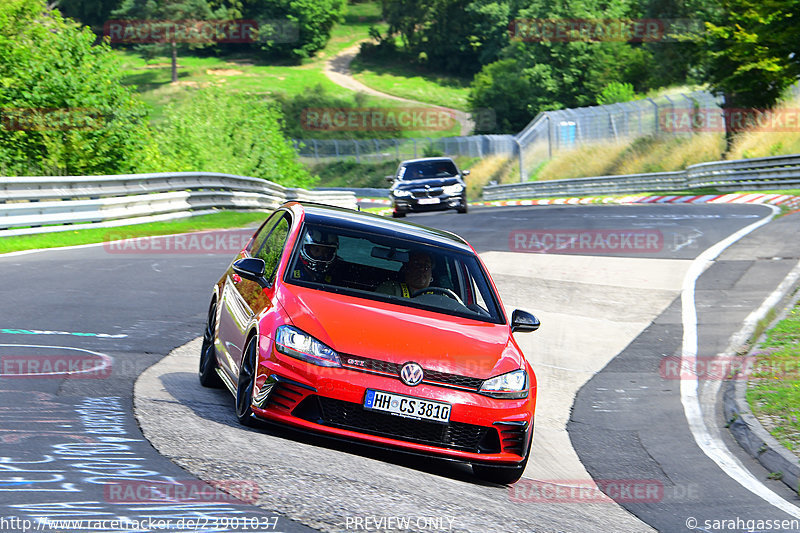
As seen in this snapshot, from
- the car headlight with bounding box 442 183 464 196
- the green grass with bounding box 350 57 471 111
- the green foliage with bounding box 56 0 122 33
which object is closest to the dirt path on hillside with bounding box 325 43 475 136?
the green grass with bounding box 350 57 471 111

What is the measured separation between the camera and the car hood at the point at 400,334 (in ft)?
21.1

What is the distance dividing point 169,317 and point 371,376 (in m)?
5.75

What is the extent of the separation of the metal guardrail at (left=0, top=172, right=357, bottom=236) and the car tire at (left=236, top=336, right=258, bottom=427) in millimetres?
12213

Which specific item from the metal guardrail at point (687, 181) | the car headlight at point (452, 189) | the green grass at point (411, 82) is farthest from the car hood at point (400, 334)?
the green grass at point (411, 82)

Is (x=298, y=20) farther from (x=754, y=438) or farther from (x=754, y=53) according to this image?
(x=754, y=438)

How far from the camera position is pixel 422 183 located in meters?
29.1

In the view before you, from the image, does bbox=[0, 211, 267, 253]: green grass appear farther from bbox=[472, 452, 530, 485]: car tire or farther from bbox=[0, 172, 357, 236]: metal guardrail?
bbox=[472, 452, 530, 485]: car tire

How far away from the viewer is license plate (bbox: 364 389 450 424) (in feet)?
20.7

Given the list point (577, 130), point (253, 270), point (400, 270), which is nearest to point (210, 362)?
→ point (253, 270)

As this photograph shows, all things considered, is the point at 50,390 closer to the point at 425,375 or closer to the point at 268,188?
the point at 425,375

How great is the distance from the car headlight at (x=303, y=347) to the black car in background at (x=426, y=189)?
22613mm

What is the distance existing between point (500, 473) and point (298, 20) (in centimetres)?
13175

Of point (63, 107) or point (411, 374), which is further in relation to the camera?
point (63, 107)

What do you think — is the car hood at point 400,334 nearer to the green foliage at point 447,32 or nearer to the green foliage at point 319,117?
the green foliage at point 319,117
